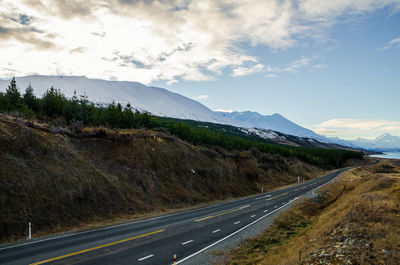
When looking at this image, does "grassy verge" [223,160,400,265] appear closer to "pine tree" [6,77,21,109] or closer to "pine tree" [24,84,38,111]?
"pine tree" [6,77,21,109]

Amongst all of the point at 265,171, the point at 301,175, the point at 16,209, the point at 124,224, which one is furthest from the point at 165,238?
the point at 301,175

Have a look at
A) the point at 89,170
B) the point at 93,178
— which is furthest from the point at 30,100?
the point at 93,178

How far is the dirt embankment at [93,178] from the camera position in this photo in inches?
671

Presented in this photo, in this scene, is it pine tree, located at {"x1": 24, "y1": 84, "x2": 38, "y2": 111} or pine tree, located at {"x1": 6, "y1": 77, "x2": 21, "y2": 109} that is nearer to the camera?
pine tree, located at {"x1": 6, "y1": 77, "x2": 21, "y2": 109}

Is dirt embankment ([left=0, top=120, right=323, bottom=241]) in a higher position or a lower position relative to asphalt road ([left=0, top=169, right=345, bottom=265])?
higher

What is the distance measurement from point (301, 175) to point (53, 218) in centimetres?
8669

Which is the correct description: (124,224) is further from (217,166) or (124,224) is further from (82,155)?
(217,166)

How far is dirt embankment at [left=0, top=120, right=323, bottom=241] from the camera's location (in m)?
17.0

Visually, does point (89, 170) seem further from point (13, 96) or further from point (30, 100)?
point (30, 100)

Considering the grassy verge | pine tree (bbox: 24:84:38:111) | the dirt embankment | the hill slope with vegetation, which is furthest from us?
pine tree (bbox: 24:84:38:111)

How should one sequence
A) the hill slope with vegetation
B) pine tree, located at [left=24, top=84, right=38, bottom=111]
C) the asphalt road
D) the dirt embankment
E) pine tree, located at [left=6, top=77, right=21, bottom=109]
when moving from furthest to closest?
pine tree, located at [left=24, top=84, right=38, bottom=111], pine tree, located at [left=6, top=77, right=21, bottom=109], the hill slope with vegetation, the dirt embankment, the asphalt road

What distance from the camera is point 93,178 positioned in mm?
22906

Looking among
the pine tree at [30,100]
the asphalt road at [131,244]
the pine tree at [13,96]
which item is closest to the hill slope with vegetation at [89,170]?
the pine tree at [13,96]

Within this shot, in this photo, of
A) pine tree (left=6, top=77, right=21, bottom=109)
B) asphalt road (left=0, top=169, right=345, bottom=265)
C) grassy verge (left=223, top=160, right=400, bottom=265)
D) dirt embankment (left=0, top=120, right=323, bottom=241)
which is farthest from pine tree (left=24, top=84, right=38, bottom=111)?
grassy verge (left=223, top=160, right=400, bottom=265)
